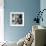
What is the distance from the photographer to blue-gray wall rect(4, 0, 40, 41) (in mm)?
5242

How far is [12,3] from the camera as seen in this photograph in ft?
17.2

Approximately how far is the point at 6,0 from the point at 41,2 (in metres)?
1.34

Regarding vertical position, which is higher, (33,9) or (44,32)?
(33,9)

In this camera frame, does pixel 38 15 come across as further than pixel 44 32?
Yes

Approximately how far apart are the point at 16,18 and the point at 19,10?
0.34 meters

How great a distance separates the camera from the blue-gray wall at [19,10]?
524 centimetres

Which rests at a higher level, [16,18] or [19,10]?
[19,10]

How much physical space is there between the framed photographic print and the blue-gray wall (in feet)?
0.39

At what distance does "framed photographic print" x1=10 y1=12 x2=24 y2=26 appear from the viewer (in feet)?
17.3

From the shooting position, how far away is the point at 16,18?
17.5ft

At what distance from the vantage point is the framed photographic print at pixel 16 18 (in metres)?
5.28

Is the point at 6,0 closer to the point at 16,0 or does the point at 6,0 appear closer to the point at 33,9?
Answer: the point at 16,0

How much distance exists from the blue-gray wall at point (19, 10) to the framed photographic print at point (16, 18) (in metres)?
0.12

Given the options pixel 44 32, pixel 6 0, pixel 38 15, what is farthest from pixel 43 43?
pixel 6 0
